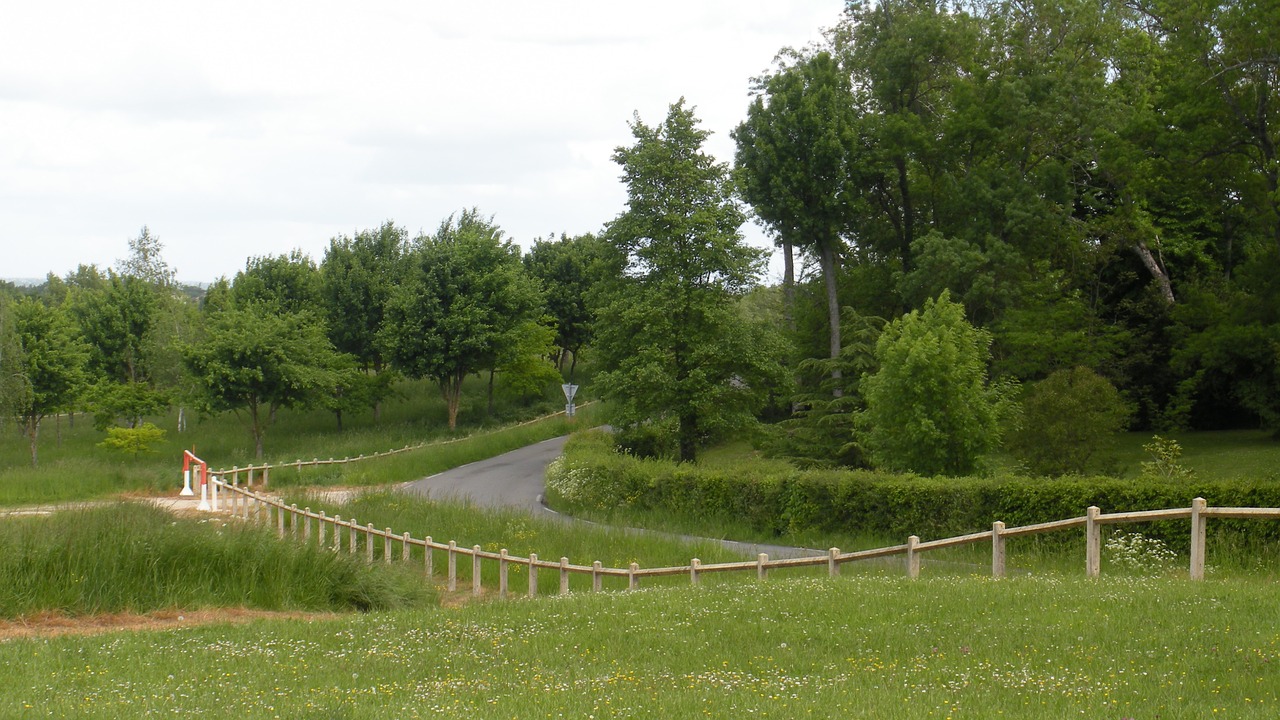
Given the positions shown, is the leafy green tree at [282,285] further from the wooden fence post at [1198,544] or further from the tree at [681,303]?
the wooden fence post at [1198,544]

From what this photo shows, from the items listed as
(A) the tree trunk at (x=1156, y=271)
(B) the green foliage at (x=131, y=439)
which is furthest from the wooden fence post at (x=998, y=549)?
(B) the green foliage at (x=131, y=439)

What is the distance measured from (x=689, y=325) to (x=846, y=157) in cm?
1277

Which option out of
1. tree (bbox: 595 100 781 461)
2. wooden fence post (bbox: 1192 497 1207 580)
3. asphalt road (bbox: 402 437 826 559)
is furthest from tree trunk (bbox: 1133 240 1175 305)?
wooden fence post (bbox: 1192 497 1207 580)

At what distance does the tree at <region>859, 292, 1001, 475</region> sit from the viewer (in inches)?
957

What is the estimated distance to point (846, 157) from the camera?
145 feet

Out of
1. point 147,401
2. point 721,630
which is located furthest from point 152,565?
point 147,401

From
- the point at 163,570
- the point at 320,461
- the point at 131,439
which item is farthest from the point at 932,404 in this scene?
the point at 131,439

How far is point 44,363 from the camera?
46.4 m

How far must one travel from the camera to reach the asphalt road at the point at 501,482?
99.9 ft

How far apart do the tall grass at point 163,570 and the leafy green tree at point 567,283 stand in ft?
163

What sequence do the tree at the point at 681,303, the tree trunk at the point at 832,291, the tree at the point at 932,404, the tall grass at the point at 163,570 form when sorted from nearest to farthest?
the tall grass at the point at 163,570 < the tree at the point at 932,404 < the tree at the point at 681,303 < the tree trunk at the point at 832,291

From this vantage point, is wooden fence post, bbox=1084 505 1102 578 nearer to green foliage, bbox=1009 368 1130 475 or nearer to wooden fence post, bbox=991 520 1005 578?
wooden fence post, bbox=991 520 1005 578

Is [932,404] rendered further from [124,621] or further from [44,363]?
[44,363]

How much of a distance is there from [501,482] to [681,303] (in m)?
8.68
